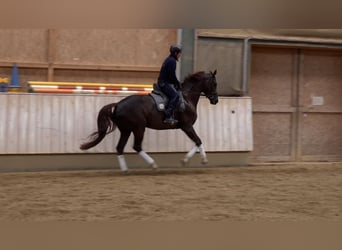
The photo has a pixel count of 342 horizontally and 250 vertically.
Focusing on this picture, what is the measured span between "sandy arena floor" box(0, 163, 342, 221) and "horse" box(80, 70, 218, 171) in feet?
1.86

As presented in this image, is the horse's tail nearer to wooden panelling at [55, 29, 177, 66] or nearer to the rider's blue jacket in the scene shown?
the rider's blue jacket

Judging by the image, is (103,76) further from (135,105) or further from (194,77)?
(194,77)

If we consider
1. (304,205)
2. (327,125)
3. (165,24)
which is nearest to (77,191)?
(304,205)

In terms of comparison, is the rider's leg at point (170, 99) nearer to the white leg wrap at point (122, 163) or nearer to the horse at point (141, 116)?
the horse at point (141, 116)

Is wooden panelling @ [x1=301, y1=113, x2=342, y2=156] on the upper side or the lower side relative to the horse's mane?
lower

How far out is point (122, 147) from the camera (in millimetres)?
8031

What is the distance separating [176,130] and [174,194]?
9.77 ft

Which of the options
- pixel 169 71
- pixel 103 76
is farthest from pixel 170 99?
pixel 103 76

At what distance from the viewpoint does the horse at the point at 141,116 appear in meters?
7.78

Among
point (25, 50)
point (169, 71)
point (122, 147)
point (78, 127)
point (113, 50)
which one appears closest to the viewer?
point (169, 71)

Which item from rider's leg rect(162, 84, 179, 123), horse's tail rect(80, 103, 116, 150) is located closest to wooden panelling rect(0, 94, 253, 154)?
horse's tail rect(80, 103, 116, 150)

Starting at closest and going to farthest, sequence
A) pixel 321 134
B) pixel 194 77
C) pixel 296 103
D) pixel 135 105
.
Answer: pixel 135 105
pixel 194 77
pixel 296 103
pixel 321 134

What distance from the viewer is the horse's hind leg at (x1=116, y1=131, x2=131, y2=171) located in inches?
314

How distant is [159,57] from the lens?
31.1 ft
